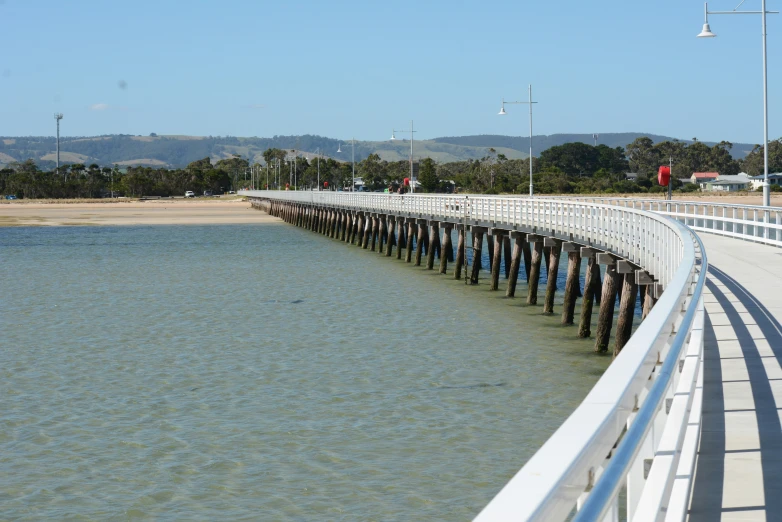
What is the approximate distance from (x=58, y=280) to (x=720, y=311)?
95.7ft

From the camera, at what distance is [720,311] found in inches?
543

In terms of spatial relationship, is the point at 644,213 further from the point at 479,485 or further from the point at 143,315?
the point at 143,315

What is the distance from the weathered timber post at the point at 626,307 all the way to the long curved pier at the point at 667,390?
0.04 metres

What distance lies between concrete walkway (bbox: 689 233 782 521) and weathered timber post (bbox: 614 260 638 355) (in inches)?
94.6

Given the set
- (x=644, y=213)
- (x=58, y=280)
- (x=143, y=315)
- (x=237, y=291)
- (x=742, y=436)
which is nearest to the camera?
(x=742, y=436)

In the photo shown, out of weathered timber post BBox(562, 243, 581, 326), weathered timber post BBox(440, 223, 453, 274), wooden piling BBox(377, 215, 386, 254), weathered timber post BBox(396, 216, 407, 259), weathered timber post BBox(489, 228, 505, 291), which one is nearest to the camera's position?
weathered timber post BBox(562, 243, 581, 326)

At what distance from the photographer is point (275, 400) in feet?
51.2

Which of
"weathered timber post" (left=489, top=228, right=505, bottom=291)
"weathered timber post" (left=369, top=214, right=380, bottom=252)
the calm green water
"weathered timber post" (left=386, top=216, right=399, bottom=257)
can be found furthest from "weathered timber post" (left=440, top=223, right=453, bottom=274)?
"weathered timber post" (left=369, top=214, right=380, bottom=252)

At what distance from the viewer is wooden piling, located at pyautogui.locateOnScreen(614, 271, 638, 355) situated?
18312 mm

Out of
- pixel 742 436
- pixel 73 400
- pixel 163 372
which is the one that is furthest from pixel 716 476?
pixel 163 372

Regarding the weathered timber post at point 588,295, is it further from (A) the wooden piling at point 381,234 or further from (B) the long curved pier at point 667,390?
(A) the wooden piling at point 381,234

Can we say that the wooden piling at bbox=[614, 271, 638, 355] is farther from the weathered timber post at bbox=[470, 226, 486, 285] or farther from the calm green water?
the weathered timber post at bbox=[470, 226, 486, 285]

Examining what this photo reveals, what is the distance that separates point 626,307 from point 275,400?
696 centimetres

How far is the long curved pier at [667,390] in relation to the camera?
2.80 meters
